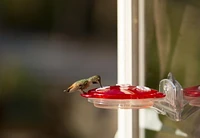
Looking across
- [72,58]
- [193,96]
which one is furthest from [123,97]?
[72,58]

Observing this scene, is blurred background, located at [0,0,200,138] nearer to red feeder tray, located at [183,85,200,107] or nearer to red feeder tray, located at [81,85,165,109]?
red feeder tray, located at [183,85,200,107]

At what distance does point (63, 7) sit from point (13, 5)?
0.57 ft

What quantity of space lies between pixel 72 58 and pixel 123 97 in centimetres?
42

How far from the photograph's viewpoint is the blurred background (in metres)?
1.02

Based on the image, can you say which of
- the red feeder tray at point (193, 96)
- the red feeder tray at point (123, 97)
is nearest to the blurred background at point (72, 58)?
the red feeder tray at point (193, 96)

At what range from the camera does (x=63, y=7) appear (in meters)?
1.08

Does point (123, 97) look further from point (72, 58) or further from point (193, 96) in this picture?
point (72, 58)

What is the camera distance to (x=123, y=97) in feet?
2.33

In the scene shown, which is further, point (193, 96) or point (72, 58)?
point (72, 58)

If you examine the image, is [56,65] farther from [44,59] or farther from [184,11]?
[184,11]

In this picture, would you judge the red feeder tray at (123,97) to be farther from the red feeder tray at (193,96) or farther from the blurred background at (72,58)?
the blurred background at (72,58)

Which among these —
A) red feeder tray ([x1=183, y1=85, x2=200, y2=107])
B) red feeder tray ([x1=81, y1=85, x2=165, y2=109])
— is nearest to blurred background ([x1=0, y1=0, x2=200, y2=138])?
red feeder tray ([x1=183, y1=85, x2=200, y2=107])

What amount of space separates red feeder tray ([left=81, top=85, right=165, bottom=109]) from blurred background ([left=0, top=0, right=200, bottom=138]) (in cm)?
34

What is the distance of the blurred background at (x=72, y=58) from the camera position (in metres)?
1.02
